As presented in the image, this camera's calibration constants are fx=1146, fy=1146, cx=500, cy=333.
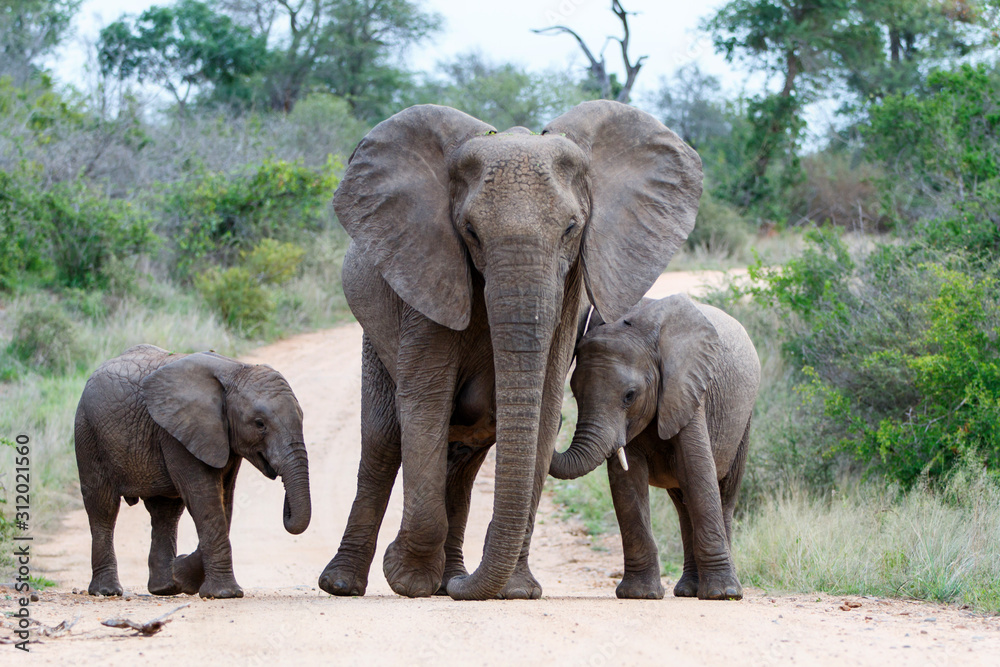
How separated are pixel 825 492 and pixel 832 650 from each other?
473cm

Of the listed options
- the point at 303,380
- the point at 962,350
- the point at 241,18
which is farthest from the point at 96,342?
the point at 241,18

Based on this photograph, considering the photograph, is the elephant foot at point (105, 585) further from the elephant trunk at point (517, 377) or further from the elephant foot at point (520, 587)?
the elephant trunk at point (517, 377)

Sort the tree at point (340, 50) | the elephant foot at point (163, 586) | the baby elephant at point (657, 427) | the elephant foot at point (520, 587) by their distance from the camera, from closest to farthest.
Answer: the elephant foot at point (520, 587) < the baby elephant at point (657, 427) < the elephant foot at point (163, 586) < the tree at point (340, 50)

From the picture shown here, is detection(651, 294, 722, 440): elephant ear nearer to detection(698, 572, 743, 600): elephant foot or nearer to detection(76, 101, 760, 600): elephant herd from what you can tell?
detection(76, 101, 760, 600): elephant herd

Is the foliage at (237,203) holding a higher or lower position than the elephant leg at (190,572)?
higher

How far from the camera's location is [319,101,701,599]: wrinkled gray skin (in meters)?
4.93

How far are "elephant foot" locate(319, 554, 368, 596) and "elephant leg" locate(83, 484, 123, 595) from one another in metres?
Result: 1.37

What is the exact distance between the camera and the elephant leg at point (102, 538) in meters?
6.78

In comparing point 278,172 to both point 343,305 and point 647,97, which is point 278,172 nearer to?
point 343,305

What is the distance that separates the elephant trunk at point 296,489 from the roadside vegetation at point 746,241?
199 cm

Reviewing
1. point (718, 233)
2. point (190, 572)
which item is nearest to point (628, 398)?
point (190, 572)

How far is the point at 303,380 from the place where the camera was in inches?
557

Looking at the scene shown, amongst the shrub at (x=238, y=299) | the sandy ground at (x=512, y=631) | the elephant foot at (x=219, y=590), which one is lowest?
the elephant foot at (x=219, y=590)

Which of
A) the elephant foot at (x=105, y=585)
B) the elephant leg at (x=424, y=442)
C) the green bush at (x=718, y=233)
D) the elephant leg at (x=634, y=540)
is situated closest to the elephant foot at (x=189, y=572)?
the elephant foot at (x=105, y=585)
